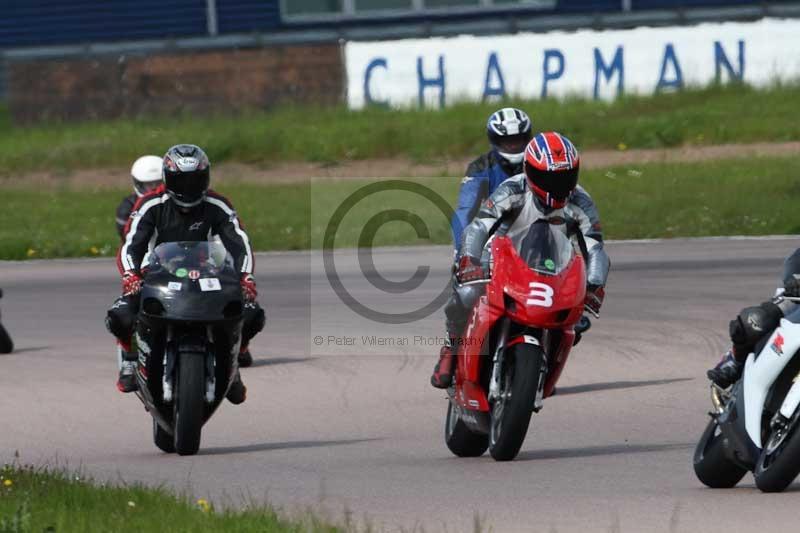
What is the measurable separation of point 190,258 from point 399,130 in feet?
60.3

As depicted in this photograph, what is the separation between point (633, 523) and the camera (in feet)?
24.7

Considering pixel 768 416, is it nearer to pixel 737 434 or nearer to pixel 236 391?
pixel 737 434

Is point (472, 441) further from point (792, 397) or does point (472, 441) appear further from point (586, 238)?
point (792, 397)

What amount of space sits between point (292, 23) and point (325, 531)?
30438 mm

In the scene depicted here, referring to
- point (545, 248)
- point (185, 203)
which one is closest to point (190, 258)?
point (185, 203)

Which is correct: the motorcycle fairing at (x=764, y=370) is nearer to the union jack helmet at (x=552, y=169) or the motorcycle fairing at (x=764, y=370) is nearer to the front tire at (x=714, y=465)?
the front tire at (x=714, y=465)

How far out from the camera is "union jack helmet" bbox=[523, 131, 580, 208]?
31.8ft

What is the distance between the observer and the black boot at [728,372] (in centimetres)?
841

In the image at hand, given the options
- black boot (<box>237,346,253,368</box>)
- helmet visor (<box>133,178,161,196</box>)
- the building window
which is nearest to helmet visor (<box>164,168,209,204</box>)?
black boot (<box>237,346,253,368</box>)

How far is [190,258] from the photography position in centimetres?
1033

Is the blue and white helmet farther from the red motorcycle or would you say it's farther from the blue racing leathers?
the red motorcycle

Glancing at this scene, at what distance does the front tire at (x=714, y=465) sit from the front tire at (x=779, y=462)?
30 cm

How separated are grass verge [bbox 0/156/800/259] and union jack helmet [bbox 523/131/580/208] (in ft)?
40.5

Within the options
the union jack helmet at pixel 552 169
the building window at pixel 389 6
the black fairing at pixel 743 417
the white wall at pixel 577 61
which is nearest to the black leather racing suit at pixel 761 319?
the black fairing at pixel 743 417
